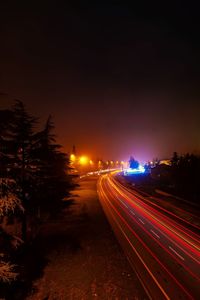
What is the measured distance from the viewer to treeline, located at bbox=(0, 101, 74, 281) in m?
7.87

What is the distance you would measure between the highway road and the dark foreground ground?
115 centimetres

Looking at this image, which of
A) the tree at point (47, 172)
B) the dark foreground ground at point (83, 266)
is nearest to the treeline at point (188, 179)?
the dark foreground ground at point (83, 266)

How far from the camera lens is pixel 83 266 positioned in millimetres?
18672

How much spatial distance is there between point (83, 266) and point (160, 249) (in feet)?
26.9

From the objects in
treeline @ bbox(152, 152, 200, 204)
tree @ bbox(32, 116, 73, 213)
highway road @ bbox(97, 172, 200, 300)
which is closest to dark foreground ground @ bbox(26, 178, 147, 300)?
highway road @ bbox(97, 172, 200, 300)

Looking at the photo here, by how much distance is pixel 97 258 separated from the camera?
2023 cm

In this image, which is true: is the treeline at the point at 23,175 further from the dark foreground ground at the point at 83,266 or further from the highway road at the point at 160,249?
the highway road at the point at 160,249

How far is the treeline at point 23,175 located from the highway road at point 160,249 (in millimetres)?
9301

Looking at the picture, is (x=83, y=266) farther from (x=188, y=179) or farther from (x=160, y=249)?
(x=188, y=179)

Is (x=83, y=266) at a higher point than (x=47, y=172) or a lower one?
lower

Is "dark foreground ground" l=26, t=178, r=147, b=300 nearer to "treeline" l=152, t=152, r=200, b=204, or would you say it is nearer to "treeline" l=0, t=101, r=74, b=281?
"treeline" l=0, t=101, r=74, b=281

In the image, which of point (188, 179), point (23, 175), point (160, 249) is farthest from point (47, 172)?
point (188, 179)

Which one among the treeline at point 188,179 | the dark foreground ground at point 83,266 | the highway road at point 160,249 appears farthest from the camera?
the treeline at point 188,179

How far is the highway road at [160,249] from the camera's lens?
52.4 ft
